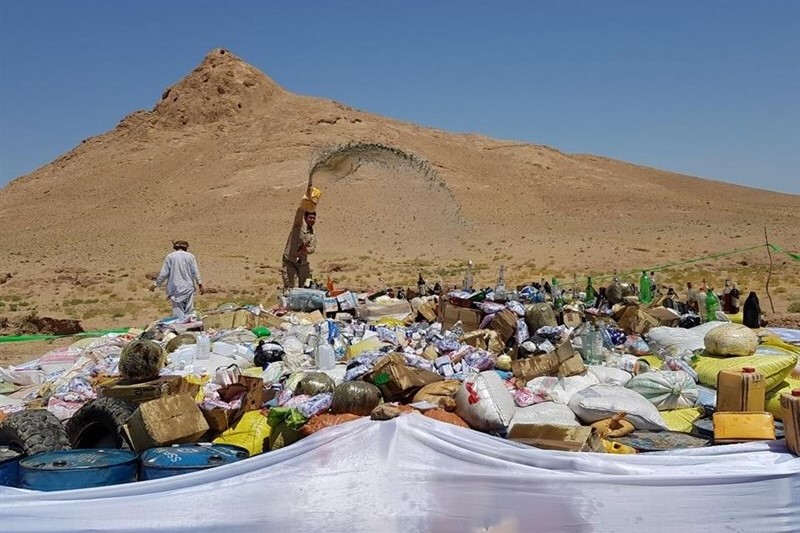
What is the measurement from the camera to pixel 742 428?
4238 mm

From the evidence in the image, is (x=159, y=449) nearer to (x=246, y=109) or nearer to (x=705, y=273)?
(x=705, y=273)

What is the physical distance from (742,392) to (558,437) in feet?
4.35

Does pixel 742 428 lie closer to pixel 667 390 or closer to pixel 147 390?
pixel 667 390

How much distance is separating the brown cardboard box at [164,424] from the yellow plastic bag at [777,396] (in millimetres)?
3778

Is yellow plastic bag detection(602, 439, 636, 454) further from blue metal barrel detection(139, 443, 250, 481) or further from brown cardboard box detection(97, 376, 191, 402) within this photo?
brown cardboard box detection(97, 376, 191, 402)

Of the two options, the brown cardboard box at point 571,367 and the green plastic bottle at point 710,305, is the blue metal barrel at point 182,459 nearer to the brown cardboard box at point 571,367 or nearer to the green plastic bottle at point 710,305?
the brown cardboard box at point 571,367

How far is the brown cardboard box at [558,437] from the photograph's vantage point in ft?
14.0

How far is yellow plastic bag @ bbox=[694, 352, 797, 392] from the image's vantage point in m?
5.64

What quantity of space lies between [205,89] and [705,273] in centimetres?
5904

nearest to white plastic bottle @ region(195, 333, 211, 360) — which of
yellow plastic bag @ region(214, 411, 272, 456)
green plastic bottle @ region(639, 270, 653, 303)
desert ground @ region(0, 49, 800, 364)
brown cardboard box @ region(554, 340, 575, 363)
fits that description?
yellow plastic bag @ region(214, 411, 272, 456)

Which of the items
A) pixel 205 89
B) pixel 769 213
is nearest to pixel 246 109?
pixel 205 89

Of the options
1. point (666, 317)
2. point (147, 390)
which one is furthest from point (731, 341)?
point (147, 390)

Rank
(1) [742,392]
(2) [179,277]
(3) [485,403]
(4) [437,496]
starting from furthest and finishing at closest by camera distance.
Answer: (2) [179,277], (3) [485,403], (1) [742,392], (4) [437,496]

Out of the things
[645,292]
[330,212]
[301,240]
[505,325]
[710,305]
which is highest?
[330,212]
